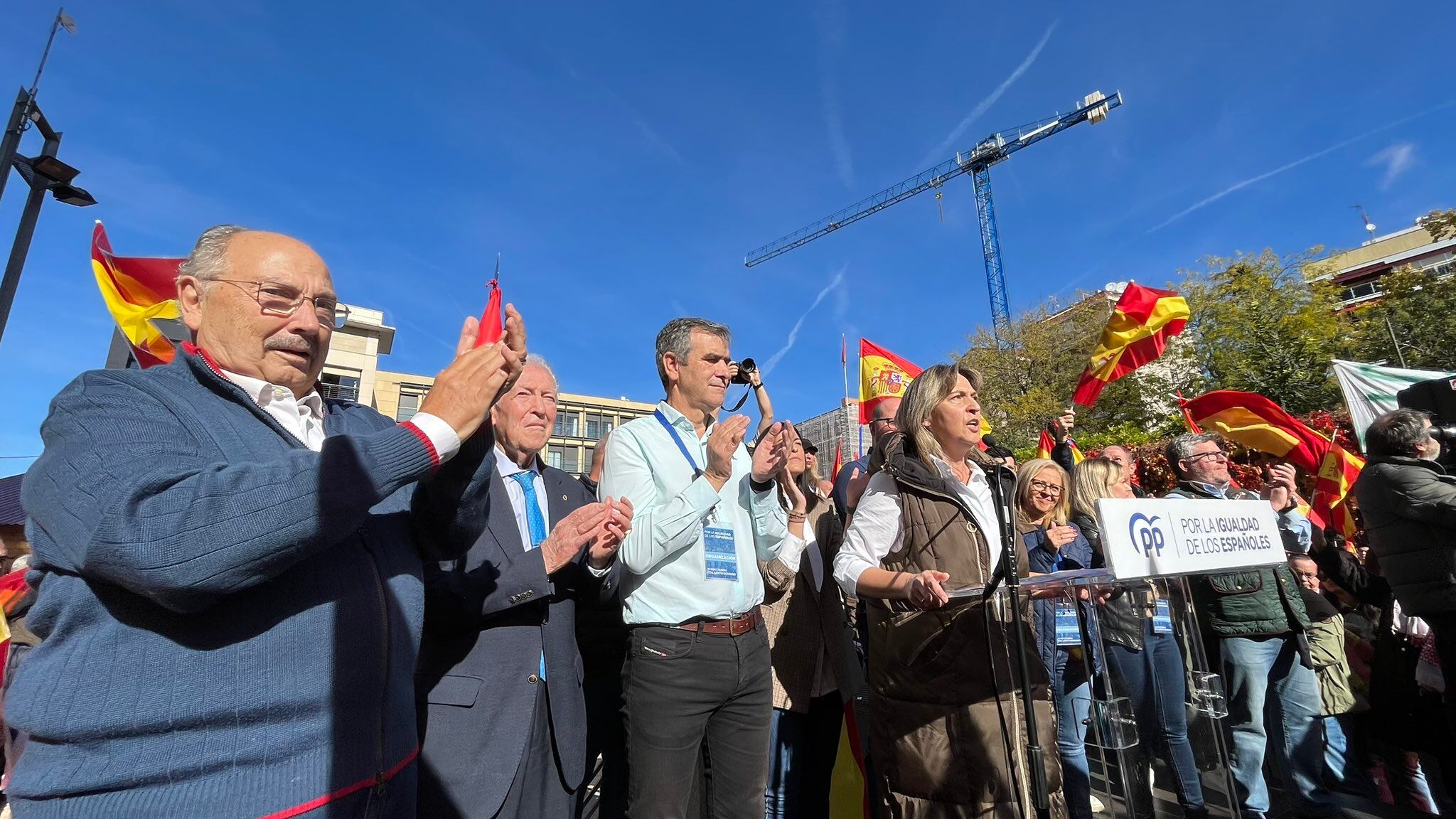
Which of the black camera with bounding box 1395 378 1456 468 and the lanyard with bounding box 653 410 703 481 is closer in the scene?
the lanyard with bounding box 653 410 703 481

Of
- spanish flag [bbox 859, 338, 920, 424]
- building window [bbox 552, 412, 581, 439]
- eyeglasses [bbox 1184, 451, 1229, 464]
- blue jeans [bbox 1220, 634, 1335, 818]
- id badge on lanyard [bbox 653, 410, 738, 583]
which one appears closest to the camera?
id badge on lanyard [bbox 653, 410, 738, 583]

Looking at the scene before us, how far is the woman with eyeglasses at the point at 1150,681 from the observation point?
7.30 feet

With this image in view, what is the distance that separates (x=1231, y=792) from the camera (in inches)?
96.0

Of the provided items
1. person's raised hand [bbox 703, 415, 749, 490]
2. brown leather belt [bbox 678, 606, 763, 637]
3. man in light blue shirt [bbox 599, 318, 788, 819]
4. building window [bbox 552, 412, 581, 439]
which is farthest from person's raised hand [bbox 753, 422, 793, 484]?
building window [bbox 552, 412, 581, 439]

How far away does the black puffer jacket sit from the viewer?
3631mm

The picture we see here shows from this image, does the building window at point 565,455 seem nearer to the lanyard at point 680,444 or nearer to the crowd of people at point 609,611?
the crowd of people at point 609,611

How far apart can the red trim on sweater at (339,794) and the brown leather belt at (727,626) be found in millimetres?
1146

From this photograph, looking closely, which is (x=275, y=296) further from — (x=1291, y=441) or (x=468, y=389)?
(x=1291, y=441)

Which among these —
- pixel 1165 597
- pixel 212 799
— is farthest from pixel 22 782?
pixel 1165 597

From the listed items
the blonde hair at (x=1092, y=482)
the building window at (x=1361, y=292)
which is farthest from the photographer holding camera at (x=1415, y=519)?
the building window at (x=1361, y=292)

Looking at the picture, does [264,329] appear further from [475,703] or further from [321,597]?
[475,703]

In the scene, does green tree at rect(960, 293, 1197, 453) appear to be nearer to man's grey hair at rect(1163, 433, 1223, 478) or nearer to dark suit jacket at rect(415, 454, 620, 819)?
man's grey hair at rect(1163, 433, 1223, 478)

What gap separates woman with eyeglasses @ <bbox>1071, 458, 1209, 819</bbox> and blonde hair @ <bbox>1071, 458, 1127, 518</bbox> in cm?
223

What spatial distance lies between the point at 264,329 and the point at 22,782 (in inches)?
38.3
